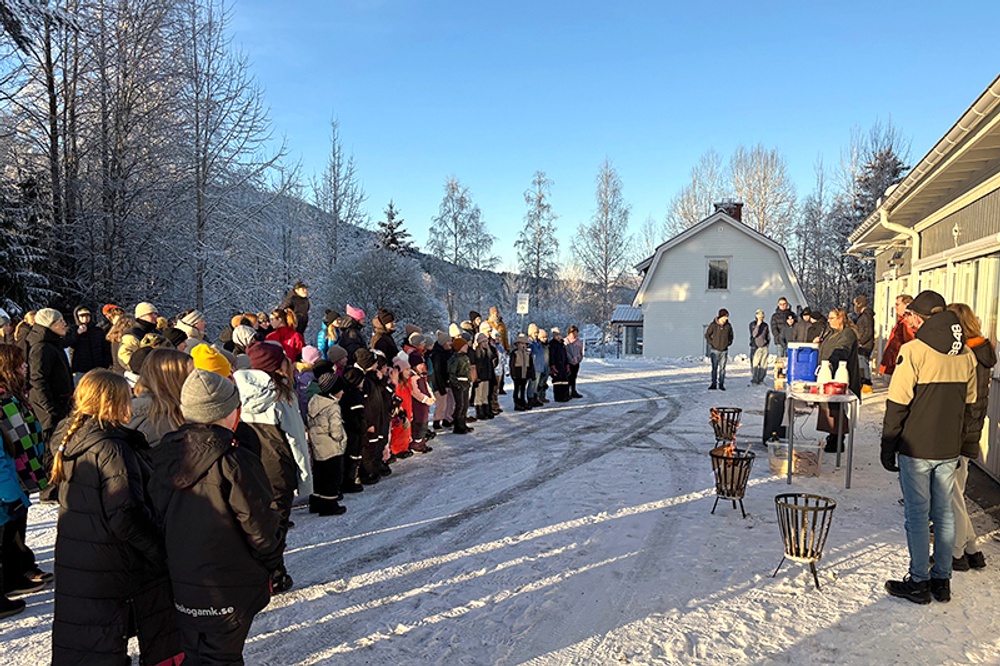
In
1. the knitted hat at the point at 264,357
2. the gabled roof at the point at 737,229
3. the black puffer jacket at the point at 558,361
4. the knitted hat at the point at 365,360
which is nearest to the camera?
the knitted hat at the point at 264,357

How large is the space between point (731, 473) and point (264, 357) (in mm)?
4515

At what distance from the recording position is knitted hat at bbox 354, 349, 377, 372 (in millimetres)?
7285

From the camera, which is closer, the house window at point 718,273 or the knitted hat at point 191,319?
the knitted hat at point 191,319

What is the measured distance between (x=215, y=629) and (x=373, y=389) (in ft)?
15.3

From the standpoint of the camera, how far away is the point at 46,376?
7059mm

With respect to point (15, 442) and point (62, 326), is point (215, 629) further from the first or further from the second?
point (62, 326)

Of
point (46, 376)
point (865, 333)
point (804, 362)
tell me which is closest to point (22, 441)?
point (46, 376)

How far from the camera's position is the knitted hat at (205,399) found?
9.17 ft

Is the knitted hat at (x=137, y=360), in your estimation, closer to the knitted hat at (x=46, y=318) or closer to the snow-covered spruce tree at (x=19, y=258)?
the knitted hat at (x=46, y=318)

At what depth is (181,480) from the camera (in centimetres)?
275

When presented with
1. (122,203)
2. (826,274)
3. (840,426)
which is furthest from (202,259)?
(826,274)

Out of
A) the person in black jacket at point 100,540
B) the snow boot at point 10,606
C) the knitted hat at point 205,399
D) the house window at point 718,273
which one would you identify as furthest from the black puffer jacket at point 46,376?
the house window at point 718,273

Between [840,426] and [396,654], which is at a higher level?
[840,426]

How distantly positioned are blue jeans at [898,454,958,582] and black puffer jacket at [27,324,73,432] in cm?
831
